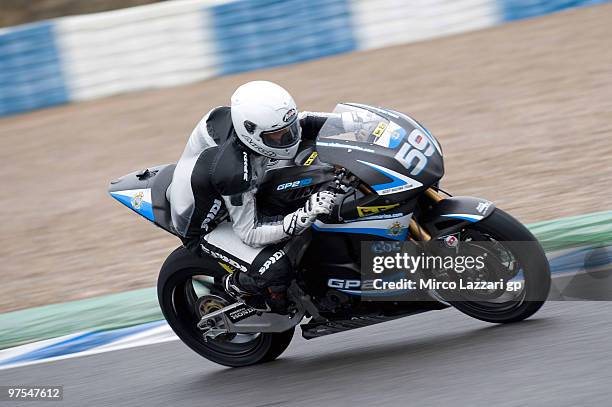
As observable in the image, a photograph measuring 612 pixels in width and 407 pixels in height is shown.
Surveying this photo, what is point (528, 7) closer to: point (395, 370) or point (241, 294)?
point (241, 294)

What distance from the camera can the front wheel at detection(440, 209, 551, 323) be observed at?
4539mm

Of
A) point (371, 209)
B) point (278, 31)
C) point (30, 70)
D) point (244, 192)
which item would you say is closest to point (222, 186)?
point (244, 192)

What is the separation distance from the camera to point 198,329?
5.41m

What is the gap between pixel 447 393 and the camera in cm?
416

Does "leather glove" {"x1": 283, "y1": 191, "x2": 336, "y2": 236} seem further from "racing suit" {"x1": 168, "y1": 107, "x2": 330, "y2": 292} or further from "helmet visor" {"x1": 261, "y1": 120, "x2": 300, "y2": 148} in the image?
"helmet visor" {"x1": 261, "y1": 120, "x2": 300, "y2": 148}

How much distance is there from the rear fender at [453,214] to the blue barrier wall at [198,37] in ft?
25.3

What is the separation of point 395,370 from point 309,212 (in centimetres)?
89

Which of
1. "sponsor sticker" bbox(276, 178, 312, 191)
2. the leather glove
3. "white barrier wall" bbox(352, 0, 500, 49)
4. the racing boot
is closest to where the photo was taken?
the leather glove

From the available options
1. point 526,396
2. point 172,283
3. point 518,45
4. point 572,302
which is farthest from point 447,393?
point 518,45

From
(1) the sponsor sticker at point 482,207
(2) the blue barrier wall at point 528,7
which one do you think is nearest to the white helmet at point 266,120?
(1) the sponsor sticker at point 482,207

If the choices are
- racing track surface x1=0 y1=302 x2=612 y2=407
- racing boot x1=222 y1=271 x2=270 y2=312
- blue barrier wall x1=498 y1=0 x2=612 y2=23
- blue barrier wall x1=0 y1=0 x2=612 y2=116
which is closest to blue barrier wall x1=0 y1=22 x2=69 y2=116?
blue barrier wall x1=0 y1=0 x2=612 y2=116

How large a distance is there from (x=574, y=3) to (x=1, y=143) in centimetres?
777

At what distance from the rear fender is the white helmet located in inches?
30.4

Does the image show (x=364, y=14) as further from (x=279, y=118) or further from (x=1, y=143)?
(x=279, y=118)
